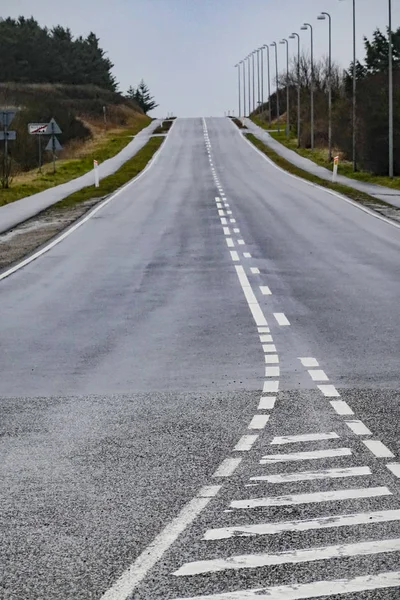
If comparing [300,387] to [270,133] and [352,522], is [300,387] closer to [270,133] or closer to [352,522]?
[352,522]

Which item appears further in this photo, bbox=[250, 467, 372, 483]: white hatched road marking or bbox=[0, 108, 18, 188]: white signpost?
bbox=[0, 108, 18, 188]: white signpost

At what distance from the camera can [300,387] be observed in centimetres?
1034

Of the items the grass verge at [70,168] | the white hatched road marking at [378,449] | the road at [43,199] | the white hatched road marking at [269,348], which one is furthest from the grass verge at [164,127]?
the white hatched road marking at [378,449]

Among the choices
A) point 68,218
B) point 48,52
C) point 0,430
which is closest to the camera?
point 0,430

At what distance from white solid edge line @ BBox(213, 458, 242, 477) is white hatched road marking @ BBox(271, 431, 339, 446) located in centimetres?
57

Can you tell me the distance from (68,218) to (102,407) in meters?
24.9

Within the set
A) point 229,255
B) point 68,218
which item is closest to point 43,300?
point 229,255

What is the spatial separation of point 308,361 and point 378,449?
12.9 ft

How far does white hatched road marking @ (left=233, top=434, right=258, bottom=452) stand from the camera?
795 centimetres

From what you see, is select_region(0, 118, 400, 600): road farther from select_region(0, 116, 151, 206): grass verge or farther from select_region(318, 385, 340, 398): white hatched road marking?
select_region(0, 116, 151, 206): grass verge

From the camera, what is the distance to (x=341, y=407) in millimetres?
9391

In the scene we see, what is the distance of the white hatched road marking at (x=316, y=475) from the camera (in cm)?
707

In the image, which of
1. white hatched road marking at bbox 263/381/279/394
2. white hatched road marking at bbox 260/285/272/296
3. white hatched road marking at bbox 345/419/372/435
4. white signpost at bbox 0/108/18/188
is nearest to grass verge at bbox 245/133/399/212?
white signpost at bbox 0/108/18/188

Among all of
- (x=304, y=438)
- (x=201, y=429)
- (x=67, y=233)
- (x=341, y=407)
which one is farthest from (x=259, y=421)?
(x=67, y=233)
